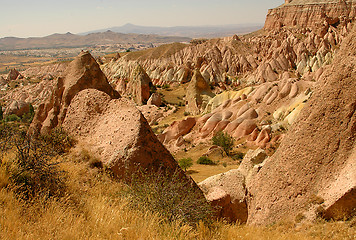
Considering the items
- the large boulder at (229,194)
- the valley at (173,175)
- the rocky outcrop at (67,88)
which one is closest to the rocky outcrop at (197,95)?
the valley at (173,175)

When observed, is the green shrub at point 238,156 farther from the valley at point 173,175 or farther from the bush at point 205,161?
the valley at point 173,175

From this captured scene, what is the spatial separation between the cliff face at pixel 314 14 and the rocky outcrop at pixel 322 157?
7032 cm

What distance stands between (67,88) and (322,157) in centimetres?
851

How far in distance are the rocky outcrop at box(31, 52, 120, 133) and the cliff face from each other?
71686 millimetres

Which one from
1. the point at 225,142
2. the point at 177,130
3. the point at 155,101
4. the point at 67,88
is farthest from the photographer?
the point at 155,101

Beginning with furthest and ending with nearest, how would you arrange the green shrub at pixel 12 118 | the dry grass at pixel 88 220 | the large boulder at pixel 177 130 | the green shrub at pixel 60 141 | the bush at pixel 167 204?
the green shrub at pixel 12 118 → the large boulder at pixel 177 130 → the green shrub at pixel 60 141 → the bush at pixel 167 204 → the dry grass at pixel 88 220

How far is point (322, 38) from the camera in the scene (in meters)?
61.9

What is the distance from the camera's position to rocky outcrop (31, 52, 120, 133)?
8.96 meters

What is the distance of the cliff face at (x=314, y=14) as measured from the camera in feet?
232

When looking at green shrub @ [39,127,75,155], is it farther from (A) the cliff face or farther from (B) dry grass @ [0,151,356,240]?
(A) the cliff face

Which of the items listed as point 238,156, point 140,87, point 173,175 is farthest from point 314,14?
point 173,175

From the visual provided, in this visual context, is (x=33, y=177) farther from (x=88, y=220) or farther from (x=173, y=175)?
(x=173, y=175)

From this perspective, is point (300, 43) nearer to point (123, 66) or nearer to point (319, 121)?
point (123, 66)

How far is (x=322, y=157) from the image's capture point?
22.5 feet
